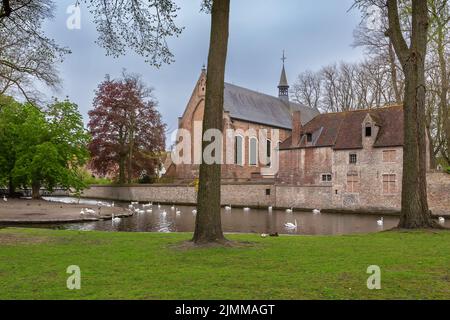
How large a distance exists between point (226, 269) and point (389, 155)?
30.4 meters

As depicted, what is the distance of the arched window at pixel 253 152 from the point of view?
5416cm

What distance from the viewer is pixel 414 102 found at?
14.1 metres

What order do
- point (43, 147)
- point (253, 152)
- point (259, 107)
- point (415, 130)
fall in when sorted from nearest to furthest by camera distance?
1. point (415, 130)
2. point (43, 147)
3. point (253, 152)
4. point (259, 107)

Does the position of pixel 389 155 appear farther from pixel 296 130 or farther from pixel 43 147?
pixel 43 147

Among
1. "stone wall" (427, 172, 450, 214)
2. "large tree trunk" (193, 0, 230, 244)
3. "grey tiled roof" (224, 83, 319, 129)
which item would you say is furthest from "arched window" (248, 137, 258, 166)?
"large tree trunk" (193, 0, 230, 244)

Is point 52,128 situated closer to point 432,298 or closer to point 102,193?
point 102,193

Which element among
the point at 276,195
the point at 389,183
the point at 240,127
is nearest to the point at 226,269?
the point at 389,183

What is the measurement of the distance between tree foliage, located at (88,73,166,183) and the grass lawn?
1627 inches

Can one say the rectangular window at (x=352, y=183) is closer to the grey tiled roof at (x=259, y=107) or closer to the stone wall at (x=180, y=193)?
the stone wall at (x=180, y=193)

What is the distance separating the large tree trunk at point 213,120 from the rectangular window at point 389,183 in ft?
89.3

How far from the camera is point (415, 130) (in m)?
14.0

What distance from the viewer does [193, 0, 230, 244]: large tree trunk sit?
1022 centimetres

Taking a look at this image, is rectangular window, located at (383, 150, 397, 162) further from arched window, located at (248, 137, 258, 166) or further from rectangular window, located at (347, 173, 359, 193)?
arched window, located at (248, 137, 258, 166)
